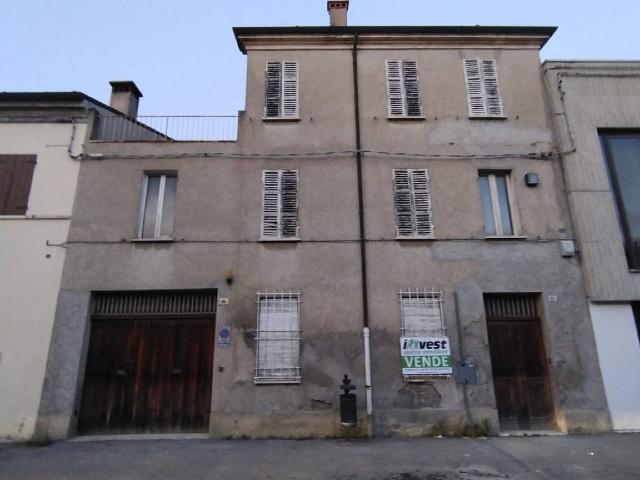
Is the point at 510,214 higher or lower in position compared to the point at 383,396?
higher

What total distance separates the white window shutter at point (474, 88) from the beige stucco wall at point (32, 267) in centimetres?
967

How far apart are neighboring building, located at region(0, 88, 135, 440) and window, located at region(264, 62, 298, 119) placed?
4.39 metres

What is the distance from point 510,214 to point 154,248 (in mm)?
8326

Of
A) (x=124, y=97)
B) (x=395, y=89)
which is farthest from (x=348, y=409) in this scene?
(x=124, y=97)

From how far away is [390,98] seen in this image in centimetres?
1075

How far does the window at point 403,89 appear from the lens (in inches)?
420

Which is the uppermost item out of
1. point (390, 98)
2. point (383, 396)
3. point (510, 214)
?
point (390, 98)

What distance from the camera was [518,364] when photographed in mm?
9234

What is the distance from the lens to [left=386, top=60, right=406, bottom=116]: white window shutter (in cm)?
1067

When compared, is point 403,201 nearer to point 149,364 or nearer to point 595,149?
point 595,149

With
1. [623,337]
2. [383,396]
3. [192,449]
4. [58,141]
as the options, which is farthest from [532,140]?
[58,141]

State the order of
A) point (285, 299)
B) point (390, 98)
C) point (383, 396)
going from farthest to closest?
point (390, 98) → point (285, 299) → point (383, 396)

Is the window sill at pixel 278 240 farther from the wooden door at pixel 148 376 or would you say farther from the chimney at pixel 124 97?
the chimney at pixel 124 97

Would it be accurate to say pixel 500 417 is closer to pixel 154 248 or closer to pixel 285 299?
pixel 285 299
